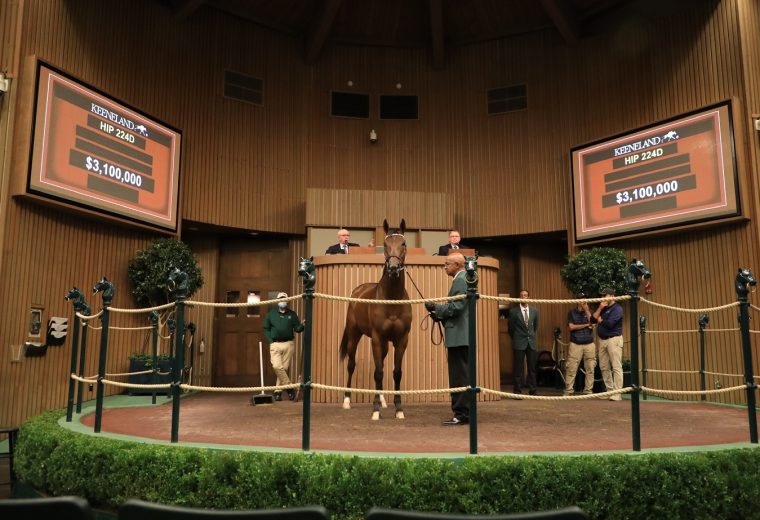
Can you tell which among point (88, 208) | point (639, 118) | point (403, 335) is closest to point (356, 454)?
point (403, 335)

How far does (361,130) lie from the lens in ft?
44.3

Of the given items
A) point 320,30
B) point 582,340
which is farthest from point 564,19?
point 582,340

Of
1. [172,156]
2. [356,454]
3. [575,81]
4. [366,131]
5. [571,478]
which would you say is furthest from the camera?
[366,131]

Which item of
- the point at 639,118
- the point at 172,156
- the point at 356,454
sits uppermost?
the point at 639,118

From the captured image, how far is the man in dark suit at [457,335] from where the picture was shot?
550 centimetres

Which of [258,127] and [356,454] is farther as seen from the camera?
[258,127]

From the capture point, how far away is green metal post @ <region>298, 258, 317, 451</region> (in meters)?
4.07

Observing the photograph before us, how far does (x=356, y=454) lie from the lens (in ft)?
12.6

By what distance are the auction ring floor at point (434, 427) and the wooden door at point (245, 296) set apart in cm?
490

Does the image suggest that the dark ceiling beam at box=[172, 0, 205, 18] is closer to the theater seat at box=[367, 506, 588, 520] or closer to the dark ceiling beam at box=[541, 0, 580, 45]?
the dark ceiling beam at box=[541, 0, 580, 45]

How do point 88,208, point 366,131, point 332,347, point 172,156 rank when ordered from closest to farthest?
point 332,347, point 88,208, point 172,156, point 366,131

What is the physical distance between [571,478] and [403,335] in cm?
284

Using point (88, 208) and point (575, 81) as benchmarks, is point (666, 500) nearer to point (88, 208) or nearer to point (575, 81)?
point (88, 208)

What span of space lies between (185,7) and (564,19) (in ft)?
25.0
